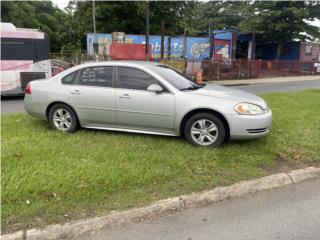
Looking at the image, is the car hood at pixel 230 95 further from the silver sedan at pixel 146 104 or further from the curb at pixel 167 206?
the curb at pixel 167 206

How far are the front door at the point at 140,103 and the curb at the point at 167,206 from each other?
1.77 m

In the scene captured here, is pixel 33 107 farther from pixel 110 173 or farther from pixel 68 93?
pixel 110 173

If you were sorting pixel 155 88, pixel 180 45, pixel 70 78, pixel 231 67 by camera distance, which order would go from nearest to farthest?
1. pixel 155 88
2. pixel 70 78
3. pixel 231 67
4. pixel 180 45

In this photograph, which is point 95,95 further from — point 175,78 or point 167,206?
point 167,206

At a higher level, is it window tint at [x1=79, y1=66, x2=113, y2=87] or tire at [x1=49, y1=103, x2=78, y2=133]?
window tint at [x1=79, y1=66, x2=113, y2=87]

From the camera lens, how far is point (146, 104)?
16.9 feet

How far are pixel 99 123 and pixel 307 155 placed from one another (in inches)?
138

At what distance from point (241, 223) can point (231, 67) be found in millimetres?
20606

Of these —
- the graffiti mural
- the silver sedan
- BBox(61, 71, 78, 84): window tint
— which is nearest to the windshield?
the silver sedan

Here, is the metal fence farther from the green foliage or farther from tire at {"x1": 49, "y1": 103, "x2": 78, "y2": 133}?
tire at {"x1": 49, "y1": 103, "x2": 78, "y2": 133}

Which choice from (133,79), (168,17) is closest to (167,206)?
(133,79)

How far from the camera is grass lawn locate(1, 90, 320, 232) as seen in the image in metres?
3.21

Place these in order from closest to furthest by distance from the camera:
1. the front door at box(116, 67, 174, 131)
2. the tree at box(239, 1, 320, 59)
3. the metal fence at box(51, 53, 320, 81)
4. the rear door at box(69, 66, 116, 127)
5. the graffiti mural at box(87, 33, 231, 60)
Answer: the front door at box(116, 67, 174, 131) < the rear door at box(69, 66, 116, 127) < the metal fence at box(51, 53, 320, 81) < the graffiti mural at box(87, 33, 231, 60) < the tree at box(239, 1, 320, 59)

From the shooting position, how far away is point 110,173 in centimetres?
384
